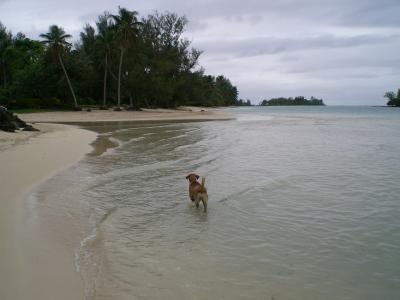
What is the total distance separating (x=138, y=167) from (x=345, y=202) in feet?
21.0

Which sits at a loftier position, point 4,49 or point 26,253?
point 4,49

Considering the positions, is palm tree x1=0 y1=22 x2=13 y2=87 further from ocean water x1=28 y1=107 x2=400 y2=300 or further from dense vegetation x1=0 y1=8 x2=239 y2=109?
ocean water x1=28 y1=107 x2=400 y2=300

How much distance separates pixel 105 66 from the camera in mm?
55969

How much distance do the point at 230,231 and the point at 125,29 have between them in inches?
1968

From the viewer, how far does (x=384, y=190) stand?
955 cm

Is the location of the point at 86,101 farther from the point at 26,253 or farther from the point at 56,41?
the point at 26,253

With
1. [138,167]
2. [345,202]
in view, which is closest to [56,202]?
[138,167]

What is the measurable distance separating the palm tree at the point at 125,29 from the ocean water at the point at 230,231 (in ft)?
142

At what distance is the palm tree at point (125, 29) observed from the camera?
172 ft

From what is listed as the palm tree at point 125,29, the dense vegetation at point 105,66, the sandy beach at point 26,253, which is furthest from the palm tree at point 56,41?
the sandy beach at point 26,253

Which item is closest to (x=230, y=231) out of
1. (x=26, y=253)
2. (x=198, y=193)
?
(x=198, y=193)

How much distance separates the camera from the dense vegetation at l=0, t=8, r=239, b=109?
53.4 meters

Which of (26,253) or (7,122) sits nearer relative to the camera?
(26,253)

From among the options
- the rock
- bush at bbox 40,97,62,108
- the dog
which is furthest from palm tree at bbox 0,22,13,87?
the dog
